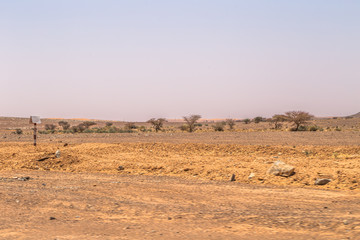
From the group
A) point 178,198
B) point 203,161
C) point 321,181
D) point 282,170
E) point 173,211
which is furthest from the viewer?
point 203,161

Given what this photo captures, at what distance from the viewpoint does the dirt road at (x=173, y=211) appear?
21.3ft

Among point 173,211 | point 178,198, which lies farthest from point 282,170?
point 173,211

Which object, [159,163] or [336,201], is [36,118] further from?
[336,201]

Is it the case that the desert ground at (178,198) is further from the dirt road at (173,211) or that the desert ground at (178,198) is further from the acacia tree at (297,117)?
the acacia tree at (297,117)

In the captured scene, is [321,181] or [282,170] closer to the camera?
Answer: [321,181]

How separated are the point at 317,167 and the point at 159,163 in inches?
275

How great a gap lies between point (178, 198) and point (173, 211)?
1567mm

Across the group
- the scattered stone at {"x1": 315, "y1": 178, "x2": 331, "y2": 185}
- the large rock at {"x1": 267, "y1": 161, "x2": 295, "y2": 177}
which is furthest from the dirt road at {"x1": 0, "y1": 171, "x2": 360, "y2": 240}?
the large rock at {"x1": 267, "y1": 161, "x2": 295, "y2": 177}

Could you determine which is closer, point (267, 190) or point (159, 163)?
point (267, 190)

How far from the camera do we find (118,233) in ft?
21.5

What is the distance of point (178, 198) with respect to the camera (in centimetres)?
986

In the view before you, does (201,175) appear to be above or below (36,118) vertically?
below

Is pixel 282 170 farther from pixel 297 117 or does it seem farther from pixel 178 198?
pixel 297 117

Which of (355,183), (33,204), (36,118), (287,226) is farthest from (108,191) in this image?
(36,118)
